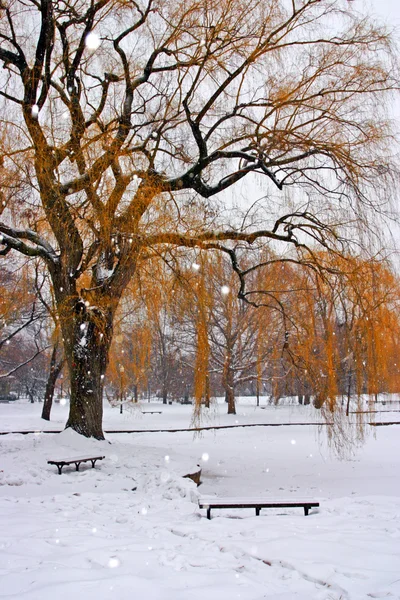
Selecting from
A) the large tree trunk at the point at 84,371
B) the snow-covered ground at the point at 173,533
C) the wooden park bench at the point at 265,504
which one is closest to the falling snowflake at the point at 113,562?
the snow-covered ground at the point at 173,533

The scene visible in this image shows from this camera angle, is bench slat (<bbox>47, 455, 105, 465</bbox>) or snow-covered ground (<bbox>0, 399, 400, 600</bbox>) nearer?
snow-covered ground (<bbox>0, 399, 400, 600</bbox>)

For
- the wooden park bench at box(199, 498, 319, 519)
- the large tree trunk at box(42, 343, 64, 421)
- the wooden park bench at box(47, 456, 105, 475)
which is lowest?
the wooden park bench at box(199, 498, 319, 519)

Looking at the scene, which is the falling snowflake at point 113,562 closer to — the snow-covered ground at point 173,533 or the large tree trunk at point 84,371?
the snow-covered ground at point 173,533

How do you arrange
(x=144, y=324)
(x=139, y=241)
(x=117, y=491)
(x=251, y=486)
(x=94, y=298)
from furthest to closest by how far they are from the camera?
1. (x=251, y=486)
2. (x=94, y=298)
3. (x=144, y=324)
4. (x=117, y=491)
5. (x=139, y=241)

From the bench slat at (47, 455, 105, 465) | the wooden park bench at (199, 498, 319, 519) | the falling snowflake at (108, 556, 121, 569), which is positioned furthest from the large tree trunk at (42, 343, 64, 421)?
the falling snowflake at (108, 556, 121, 569)

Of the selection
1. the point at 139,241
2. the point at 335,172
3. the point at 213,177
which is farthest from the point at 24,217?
the point at 335,172

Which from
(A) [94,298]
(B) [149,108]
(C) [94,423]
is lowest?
(C) [94,423]

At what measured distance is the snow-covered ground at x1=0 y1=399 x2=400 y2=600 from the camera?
2.78 metres

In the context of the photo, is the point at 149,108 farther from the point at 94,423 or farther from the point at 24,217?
the point at 94,423

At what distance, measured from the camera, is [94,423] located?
8.70 m

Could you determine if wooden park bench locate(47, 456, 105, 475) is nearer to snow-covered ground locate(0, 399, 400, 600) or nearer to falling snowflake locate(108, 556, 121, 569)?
snow-covered ground locate(0, 399, 400, 600)

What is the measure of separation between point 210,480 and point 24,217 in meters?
5.92

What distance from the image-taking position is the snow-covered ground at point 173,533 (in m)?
2.78

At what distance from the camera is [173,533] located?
4.16 metres
